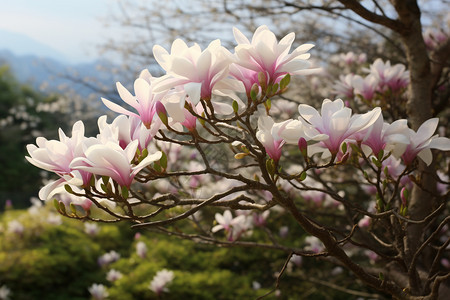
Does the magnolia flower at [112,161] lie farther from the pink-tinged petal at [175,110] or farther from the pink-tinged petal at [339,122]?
the pink-tinged petal at [339,122]

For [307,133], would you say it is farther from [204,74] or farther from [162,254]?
[162,254]

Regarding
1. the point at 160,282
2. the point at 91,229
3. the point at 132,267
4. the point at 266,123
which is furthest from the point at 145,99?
the point at 91,229

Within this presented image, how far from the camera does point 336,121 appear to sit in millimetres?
920

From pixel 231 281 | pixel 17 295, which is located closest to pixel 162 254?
pixel 231 281

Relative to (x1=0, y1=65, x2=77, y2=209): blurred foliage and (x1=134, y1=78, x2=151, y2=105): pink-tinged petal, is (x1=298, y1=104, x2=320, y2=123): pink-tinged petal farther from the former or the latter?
(x1=0, y1=65, x2=77, y2=209): blurred foliage

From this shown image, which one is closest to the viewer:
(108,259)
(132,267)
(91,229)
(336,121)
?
(336,121)

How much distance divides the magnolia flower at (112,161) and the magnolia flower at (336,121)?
35 cm

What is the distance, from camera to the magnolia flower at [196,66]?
0.86 m

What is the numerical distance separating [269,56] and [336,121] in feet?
0.66

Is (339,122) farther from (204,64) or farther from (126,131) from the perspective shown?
(126,131)

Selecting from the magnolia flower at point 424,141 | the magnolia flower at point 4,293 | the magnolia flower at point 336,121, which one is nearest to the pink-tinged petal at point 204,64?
the magnolia flower at point 336,121

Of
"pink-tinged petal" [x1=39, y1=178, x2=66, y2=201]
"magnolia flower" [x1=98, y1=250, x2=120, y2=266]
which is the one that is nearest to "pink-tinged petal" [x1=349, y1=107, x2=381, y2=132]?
"pink-tinged petal" [x1=39, y1=178, x2=66, y2=201]

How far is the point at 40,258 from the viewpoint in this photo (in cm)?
513

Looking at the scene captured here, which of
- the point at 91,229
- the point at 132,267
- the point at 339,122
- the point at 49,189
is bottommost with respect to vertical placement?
the point at 91,229
